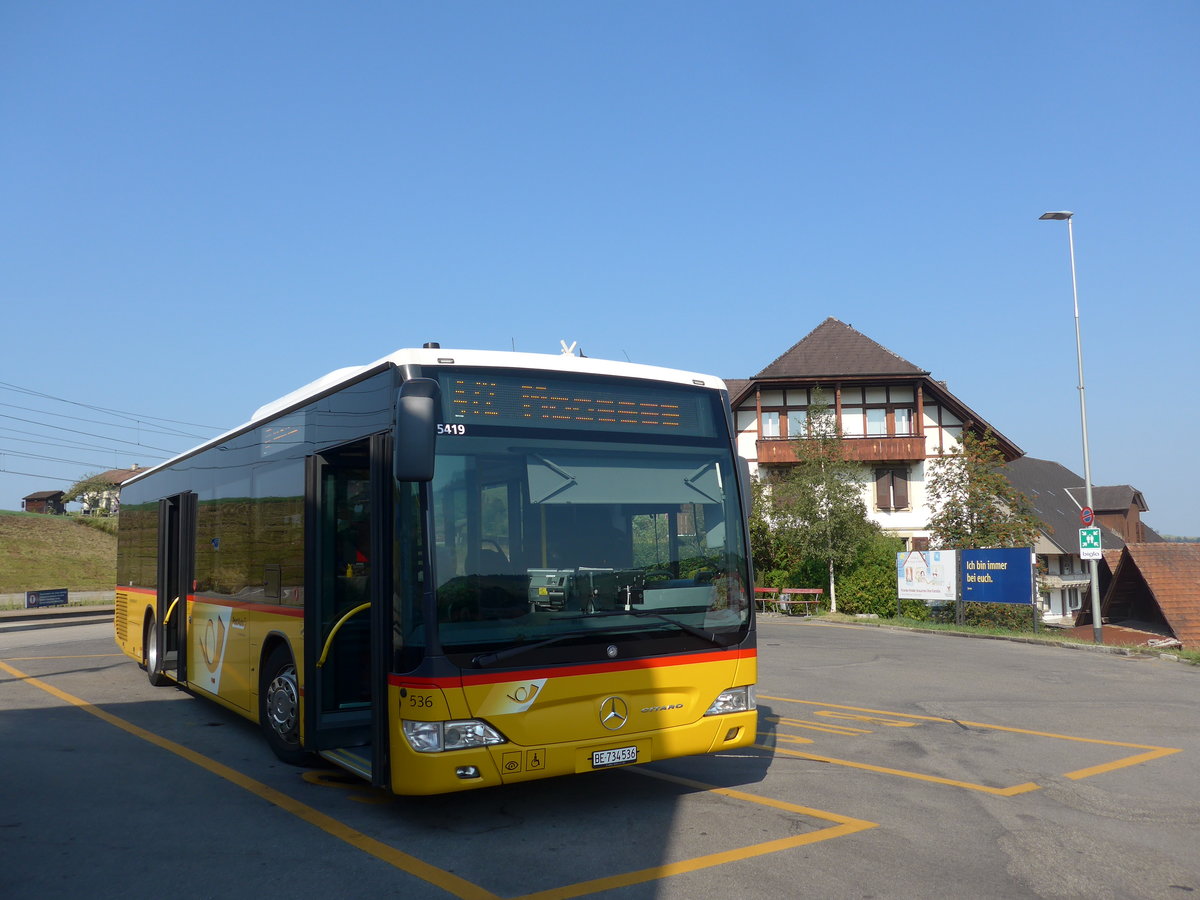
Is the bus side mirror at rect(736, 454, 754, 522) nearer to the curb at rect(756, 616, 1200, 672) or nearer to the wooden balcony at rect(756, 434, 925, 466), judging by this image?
the curb at rect(756, 616, 1200, 672)

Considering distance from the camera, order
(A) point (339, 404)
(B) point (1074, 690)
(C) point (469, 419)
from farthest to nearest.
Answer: (B) point (1074, 690), (A) point (339, 404), (C) point (469, 419)

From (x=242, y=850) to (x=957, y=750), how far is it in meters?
6.06

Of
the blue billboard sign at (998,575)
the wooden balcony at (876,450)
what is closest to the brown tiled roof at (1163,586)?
the blue billboard sign at (998,575)

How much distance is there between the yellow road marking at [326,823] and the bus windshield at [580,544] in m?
1.14

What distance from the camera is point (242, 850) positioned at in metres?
5.88

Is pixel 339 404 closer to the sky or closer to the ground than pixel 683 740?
closer to the sky

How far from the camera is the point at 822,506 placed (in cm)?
3391

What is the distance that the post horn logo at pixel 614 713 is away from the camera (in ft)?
20.9

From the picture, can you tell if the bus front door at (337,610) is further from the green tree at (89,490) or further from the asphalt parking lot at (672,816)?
the green tree at (89,490)

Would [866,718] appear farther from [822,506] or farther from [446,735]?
[822,506]

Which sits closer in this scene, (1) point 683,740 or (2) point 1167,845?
(2) point 1167,845

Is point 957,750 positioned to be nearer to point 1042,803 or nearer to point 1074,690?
point 1042,803

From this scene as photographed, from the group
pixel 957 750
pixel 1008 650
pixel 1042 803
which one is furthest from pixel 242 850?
pixel 1008 650

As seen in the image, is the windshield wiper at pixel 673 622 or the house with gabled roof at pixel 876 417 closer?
the windshield wiper at pixel 673 622
